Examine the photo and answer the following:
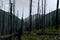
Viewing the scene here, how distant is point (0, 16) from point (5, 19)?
7.84 feet

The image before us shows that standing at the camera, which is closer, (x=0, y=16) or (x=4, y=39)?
(x=4, y=39)

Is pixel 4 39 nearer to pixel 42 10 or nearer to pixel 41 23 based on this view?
pixel 42 10

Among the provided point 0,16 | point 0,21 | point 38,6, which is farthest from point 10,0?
point 0,21

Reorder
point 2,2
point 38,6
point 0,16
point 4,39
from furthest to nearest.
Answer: point 0,16 → point 38,6 → point 2,2 → point 4,39

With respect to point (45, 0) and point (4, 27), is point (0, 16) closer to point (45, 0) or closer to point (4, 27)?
point (4, 27)

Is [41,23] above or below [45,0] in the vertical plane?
below

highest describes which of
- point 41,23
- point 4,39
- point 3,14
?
point 3,14

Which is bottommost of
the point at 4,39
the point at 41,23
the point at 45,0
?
the point at 4,39

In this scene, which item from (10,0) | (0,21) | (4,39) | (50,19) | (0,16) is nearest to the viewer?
(4,39)

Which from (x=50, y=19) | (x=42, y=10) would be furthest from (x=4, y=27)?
(x=50, y=19)

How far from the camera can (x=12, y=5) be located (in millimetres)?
15547

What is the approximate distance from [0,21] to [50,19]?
11.3 metres

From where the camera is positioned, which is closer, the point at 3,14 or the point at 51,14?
the point at 3,14

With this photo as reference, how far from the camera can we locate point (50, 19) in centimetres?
2911
